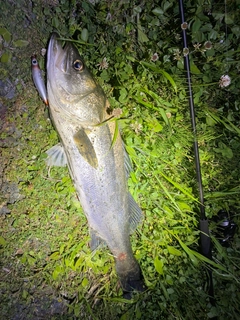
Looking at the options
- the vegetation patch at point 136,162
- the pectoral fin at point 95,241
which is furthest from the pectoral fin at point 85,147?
the pectoral fin at point 95,241

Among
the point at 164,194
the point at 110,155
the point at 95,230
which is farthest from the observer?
the point at 164,194

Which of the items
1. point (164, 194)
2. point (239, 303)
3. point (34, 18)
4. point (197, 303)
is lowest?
point (239, 303)

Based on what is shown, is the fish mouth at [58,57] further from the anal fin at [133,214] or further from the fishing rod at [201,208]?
the anal fin at [133,214]

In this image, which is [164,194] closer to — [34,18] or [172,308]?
[172,308]

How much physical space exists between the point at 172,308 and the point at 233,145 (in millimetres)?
1650

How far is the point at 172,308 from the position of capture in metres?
2.34

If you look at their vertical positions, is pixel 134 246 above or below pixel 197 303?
above

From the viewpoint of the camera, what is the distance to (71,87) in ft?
6.26

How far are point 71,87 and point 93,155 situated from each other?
1.83ft

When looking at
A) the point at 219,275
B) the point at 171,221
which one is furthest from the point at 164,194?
the point at 219,275

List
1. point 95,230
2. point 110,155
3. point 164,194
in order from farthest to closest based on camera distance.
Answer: point 164,194, point 95,230, point 110,155

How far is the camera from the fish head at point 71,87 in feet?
6.23

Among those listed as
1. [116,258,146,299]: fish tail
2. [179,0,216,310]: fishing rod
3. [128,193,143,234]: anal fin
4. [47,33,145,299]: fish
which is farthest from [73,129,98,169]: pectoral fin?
[116,258,146,299]: fish tail

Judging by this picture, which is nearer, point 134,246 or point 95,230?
point 95,230
